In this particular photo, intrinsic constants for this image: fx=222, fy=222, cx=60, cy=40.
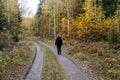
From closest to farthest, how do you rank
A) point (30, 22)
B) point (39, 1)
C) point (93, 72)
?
point (93, 72), point (39, 1), point (30, 22)

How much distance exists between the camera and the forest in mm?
15115

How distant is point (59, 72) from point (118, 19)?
99.2 feet

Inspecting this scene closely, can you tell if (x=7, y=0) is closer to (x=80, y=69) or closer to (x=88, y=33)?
(x=88, y=33)

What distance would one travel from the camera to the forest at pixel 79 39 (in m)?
15.1

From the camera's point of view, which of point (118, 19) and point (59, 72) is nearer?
point (59, 72)

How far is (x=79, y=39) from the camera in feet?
123

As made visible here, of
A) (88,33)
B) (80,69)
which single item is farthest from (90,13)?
(80,69)

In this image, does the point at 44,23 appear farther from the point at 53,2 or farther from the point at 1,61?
the point at 1,61

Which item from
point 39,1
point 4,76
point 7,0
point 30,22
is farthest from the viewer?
point 30,22

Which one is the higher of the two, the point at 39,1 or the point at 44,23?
the point at 39,1

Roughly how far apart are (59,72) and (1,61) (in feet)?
14.0

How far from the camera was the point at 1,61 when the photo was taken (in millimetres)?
15320

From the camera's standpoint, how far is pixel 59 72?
46.0 feet

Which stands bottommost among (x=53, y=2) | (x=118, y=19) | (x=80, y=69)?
(x=80, y=69)
